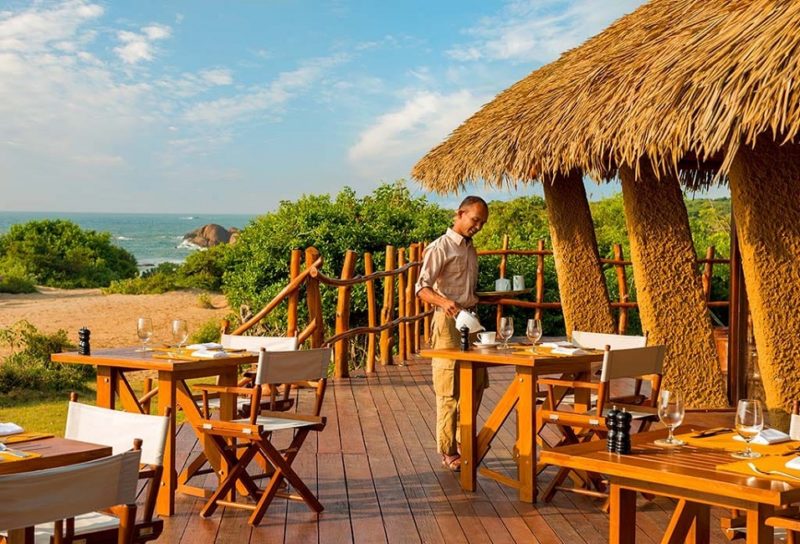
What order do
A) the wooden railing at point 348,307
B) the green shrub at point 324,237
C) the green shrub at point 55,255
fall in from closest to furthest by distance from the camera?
the wooden railing at point 348,307, the green shrub at point 324,237, the green shrub at point 55,255

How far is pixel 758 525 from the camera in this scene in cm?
265

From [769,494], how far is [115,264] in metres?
33.0

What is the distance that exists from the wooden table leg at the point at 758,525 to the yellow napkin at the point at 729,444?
295mm

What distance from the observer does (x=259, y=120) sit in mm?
50688

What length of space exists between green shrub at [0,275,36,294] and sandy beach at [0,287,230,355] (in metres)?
0.22

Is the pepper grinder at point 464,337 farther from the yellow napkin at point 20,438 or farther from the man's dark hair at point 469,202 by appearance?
the yellow napkin at point 20,438

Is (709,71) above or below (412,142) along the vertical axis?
below

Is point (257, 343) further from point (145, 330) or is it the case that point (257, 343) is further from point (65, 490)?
point (65, 490)

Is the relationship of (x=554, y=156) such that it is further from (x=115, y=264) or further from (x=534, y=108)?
(x=115, y=264)

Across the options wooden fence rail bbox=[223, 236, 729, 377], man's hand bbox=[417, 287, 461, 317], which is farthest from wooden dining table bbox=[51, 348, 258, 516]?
wooden fence rail bbox=[223, 236, 729, 377]

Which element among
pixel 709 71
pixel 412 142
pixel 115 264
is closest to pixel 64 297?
pixel 115 264

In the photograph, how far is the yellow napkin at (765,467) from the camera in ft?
8.59

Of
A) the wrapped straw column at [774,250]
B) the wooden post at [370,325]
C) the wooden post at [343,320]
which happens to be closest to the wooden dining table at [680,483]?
the wrapped straw column at [774,250]

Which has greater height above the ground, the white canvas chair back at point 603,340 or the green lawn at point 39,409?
the white canvas chair back at point 603,340
